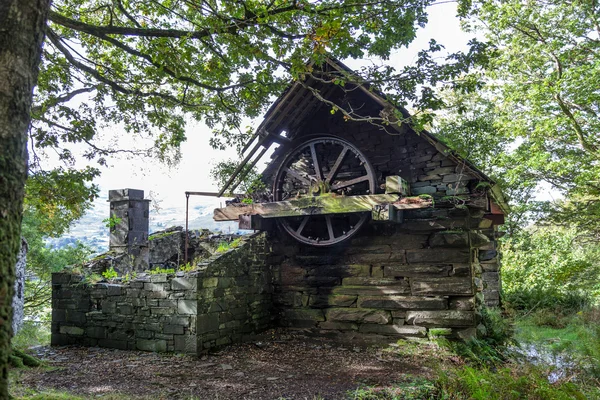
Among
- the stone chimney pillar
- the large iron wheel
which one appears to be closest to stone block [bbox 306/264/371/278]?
the large iron wheel

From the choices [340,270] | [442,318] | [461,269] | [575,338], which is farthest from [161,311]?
[575,338]

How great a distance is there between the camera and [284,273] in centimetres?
931

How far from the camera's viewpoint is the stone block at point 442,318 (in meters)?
7.48

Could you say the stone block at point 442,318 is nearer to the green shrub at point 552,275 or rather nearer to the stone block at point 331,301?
the stone block at point 331,301

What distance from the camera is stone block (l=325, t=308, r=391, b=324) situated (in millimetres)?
8117

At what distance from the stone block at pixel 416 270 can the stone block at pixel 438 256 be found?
0.30 ft

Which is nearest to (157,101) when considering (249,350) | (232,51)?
(232,51)

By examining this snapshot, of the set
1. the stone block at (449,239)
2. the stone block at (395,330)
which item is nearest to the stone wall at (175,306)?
the stone block at (395,330)

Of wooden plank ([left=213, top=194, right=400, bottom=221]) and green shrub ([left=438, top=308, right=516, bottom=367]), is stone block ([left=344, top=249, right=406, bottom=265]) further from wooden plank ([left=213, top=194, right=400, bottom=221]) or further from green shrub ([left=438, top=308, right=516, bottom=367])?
green shrub ([left=438, top=308, right=516, bottom=367])

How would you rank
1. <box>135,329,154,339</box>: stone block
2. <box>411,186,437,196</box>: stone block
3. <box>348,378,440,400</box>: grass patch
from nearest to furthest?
<box>348,378,440,400</box>: grass patch
<box>135,329,154,339</box>: stone block
<box>411,186,437,196</box>: stone block

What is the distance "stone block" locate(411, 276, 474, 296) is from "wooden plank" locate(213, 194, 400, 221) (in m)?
1.72

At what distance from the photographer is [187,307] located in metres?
7.41

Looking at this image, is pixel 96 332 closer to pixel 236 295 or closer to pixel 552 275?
pixel 236 295

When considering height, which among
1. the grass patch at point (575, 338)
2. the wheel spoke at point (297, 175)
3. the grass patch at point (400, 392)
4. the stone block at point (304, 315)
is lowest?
the grass patch at point (575, 338)
